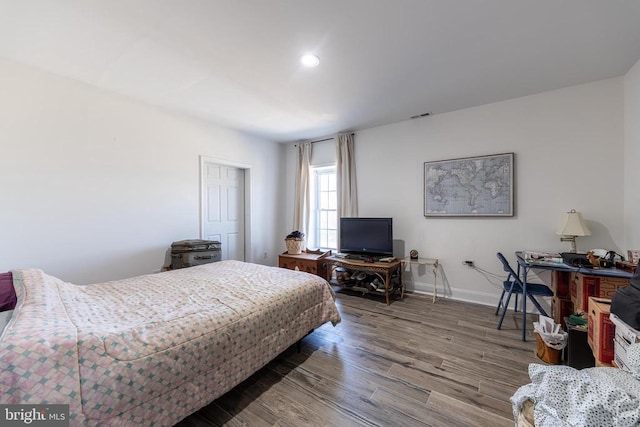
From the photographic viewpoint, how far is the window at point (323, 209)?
4.72 metres

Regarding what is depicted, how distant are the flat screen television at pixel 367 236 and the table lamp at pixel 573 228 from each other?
1851 mm

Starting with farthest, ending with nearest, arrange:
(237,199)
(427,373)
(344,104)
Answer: (237,199), (344,104), (427,373)

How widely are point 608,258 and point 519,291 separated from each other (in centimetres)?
78

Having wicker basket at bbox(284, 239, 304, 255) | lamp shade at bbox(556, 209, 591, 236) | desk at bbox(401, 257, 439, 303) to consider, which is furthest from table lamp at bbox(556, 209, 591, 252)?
wicker basket at bbox(284, 239, 304, 255)

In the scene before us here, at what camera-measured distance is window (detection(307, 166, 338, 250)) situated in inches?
186

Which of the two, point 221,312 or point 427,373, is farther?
point 427,373

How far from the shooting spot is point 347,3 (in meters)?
1.63

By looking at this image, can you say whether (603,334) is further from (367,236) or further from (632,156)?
(367,236)

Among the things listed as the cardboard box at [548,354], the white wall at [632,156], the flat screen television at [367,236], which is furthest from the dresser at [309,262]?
the white wall at [632,156]

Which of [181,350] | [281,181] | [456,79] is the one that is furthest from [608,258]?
[281,181]

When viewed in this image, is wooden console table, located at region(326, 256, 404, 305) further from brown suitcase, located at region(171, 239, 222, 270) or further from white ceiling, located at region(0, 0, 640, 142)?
white ceiling, located at region(0, 0, 640, 142)

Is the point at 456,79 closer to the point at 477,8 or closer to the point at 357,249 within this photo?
the point at 477,8

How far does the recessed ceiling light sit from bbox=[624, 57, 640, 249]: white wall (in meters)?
2.94

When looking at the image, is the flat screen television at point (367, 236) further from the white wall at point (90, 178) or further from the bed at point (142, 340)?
the white wall at point (90, 178)
